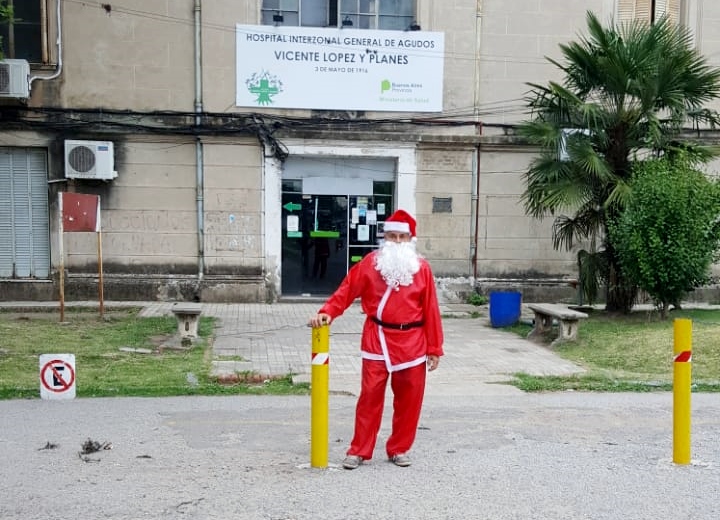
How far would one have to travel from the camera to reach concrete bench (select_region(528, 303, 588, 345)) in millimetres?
10953

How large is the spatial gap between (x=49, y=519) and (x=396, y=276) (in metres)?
2.70

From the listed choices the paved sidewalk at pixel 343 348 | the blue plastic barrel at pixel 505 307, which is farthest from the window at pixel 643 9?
the blue plastic barrel at pixel 505 307

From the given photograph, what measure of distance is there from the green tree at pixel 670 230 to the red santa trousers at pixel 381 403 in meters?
8.10

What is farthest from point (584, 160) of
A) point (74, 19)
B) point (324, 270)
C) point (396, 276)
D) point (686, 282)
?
point (74, 19)

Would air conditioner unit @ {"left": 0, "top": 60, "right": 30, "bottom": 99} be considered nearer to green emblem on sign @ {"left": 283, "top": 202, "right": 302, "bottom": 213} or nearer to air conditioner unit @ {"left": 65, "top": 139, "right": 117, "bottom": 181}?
air conditioner unit @ {"left": 65, "top": 139, "right": 117, "bottom": 181}

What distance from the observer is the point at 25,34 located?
14.7 meters

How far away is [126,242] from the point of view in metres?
15.0

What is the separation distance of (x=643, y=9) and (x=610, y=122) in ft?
15.4

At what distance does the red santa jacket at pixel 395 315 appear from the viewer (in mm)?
5086

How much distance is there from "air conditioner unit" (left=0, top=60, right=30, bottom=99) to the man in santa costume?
11.4 m

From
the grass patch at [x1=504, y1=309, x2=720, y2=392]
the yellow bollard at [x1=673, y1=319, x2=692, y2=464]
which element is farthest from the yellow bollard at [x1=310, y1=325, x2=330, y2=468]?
the grass patch at [x1=504, y1=309, x2=720, y2=392]

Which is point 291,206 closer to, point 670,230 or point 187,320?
point 187,320

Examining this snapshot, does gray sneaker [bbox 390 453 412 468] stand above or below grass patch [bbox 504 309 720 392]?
above

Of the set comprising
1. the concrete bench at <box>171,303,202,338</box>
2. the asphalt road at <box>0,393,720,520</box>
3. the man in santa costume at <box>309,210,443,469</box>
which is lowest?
the asphalt road at <box>0,393,720,520</box>
